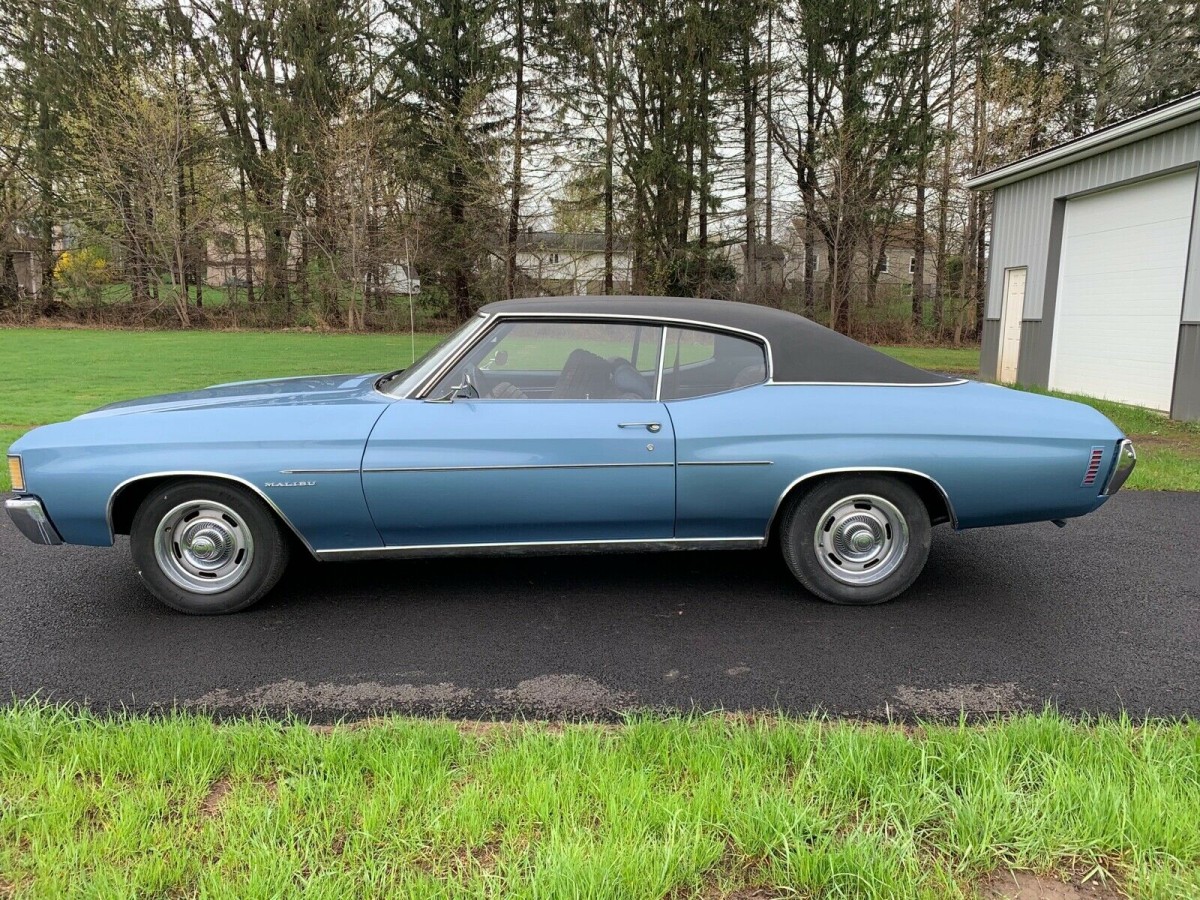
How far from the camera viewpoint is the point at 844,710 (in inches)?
110

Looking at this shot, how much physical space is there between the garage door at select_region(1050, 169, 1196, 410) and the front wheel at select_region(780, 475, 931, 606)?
27.5 feet

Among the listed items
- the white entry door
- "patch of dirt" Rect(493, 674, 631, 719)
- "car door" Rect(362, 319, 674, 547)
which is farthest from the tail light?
the white entry door

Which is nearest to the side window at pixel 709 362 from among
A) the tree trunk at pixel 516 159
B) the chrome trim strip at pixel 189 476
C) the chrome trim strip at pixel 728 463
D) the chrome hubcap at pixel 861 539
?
the chrome trim strip at pixel 728 463

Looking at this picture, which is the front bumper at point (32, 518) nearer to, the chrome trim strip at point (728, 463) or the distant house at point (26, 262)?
the chrome trim strip at point (728, 463)

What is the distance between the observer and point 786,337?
12.3ft

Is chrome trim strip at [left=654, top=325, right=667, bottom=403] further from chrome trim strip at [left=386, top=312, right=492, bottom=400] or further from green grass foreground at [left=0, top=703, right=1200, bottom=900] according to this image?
green grass foreground at [left=0, top=703, right=1200, bottom=900]

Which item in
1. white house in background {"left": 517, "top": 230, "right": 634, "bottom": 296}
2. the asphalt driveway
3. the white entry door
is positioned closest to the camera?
the asphalt driveway

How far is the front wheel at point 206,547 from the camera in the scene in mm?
3457

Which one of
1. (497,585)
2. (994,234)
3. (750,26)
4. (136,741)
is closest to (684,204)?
(750,26)

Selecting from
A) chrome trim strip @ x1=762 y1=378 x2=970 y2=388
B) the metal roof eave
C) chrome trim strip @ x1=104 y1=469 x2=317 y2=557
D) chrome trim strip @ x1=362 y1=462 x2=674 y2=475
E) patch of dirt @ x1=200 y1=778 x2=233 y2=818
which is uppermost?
the metal roof eave

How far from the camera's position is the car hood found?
12.0ft

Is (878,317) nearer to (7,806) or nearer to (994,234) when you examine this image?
(994,234)

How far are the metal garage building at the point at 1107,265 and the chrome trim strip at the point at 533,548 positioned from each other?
8740mm

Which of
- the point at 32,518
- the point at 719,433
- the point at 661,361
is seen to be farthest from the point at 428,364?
the point at 32,518
